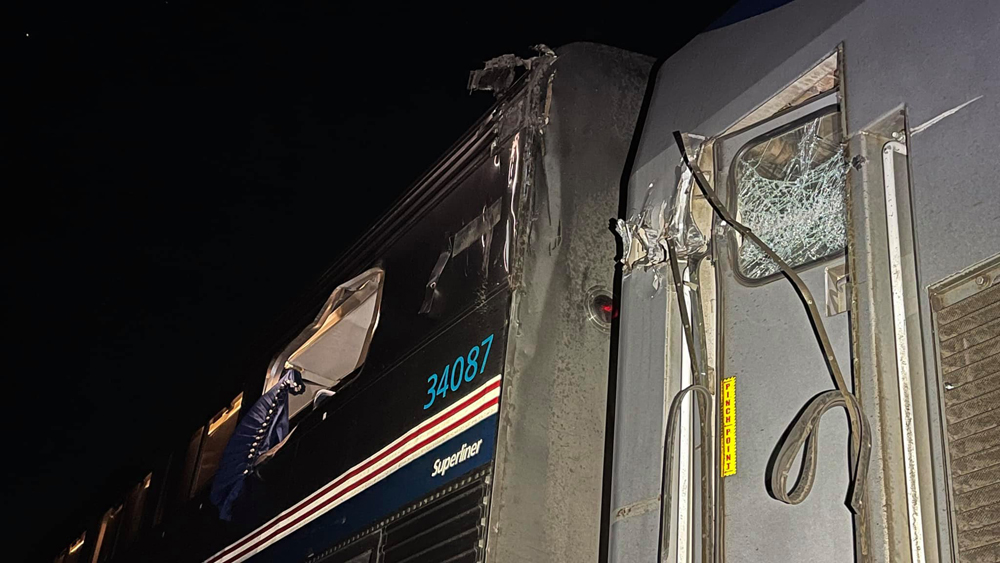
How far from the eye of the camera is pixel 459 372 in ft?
7.99

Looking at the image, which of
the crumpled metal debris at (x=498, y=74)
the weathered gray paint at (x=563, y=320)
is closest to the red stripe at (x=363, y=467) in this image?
the weathered gray paint at (x=563, y=320)

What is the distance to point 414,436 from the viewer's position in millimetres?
2566

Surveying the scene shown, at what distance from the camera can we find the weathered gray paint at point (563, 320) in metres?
2.14

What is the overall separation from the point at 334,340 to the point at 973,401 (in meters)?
2.61

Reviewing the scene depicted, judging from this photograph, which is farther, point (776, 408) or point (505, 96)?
point (505, 96)

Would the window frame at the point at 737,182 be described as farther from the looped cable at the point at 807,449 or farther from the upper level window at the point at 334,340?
the upper level window at the point at 334,340

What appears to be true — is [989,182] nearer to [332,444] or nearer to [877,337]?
[877,337]

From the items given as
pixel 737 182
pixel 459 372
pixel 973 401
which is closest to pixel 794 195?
pixel 737 182

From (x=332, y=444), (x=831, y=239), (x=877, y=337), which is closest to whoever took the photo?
(x=877, y=337)

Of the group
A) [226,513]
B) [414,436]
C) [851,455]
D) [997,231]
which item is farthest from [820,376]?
[226,513]

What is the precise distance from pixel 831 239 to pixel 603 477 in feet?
2.63

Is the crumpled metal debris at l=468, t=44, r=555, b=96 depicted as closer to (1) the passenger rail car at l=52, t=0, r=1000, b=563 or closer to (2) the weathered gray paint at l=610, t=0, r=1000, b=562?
(1) the passenger rail car at l=52, t=0, r=1000, b=563

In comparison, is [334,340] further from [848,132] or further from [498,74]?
[848,132]

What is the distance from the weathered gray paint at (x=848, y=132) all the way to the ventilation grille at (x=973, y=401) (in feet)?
0.12
